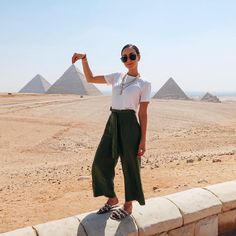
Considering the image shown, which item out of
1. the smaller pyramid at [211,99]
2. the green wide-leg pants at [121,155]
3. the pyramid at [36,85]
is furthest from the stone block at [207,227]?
the pyramid at [36,85]

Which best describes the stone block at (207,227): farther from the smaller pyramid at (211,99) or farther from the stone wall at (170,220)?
the smaller pyramid at (211,99)

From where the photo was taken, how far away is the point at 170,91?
170 ft

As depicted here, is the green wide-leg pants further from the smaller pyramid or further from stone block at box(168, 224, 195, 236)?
the smaller pyramid

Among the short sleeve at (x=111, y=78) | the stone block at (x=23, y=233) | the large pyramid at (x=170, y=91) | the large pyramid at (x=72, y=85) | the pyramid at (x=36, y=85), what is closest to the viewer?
the stone block at (x=23, y=233)

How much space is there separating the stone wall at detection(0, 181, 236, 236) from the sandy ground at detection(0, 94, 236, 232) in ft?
3.65

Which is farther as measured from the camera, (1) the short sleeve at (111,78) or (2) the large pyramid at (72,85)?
(2) the large pyramid at (72,85)

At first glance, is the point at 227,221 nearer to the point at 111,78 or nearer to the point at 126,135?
the point at 126,135

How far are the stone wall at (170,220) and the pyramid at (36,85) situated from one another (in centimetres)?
7358

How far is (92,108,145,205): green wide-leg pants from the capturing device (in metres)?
3.16

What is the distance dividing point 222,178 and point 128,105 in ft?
9.79

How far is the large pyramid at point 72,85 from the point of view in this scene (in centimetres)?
6053

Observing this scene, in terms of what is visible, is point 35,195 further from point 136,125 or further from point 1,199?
point 136,125

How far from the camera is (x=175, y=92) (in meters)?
51.3

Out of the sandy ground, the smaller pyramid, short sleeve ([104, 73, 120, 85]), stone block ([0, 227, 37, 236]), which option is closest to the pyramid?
the smaller pyramid
